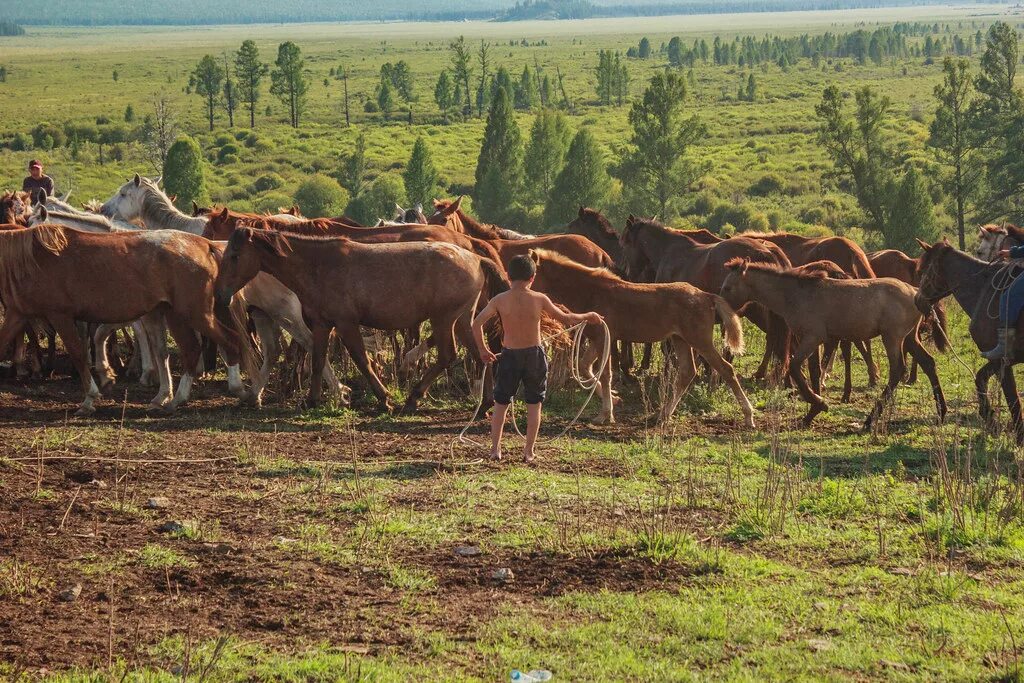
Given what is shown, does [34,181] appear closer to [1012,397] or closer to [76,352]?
[76,352]

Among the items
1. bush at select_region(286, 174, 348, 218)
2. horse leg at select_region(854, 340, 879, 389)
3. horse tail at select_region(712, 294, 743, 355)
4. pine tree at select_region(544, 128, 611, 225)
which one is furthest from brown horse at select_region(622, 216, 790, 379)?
bush at select_region(286, 174, 348, 218)

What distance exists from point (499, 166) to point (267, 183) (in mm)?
19332

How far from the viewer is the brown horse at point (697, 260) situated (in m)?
15.1

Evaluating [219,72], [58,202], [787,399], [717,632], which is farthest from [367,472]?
[219,72]

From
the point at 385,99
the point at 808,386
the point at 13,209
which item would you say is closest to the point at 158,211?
the point at 13,209

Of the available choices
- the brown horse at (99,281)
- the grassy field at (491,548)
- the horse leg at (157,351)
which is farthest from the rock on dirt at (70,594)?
the horse leg at (157,351)

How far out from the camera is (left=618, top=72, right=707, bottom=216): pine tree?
3159 inches

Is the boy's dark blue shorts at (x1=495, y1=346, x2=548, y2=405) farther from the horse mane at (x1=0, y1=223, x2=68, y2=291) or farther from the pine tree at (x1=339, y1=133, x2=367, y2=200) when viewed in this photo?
the pine tree at (x1=339, y1=133, x2=367, y2=200)

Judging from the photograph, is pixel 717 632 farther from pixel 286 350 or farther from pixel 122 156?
pixel 122 156

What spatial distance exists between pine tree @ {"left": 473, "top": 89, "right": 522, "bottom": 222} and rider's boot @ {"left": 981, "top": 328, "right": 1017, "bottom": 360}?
67300mm

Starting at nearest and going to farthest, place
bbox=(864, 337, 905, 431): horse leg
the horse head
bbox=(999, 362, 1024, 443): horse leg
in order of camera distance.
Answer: bbox=(999, 362, 1024, 443): horse leg
bbox=(864, 337, 905, 431): horse leg
the horse head

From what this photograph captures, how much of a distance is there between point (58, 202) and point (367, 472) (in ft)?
31.1

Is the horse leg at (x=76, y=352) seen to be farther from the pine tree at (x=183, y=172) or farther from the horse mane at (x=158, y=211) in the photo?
the pine tree at (x=183, y=172)

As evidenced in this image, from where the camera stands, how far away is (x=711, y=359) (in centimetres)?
1267
